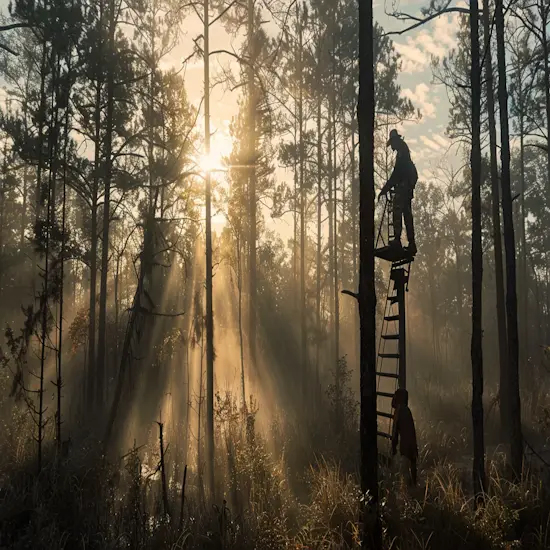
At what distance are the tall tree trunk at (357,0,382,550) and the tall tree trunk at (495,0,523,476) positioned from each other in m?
3.91

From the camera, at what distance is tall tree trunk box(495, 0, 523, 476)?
795 centimetres

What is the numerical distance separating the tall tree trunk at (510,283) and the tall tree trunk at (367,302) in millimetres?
3910

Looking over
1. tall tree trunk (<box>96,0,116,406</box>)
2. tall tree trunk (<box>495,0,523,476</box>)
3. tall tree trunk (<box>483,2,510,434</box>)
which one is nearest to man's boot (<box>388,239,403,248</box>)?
tall tree trunk (<box>495,0,523,476</box>)

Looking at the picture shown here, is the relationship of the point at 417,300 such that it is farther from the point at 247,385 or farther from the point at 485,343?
the point at 247,385

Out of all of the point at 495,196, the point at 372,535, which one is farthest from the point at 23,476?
the point at 495,196

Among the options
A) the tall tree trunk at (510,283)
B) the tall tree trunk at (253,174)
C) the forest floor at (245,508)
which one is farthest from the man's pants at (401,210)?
the tall tree trunk at (253,174)

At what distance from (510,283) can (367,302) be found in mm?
4355

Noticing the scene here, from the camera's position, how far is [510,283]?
27.5 feet

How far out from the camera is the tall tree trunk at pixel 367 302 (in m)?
4.90

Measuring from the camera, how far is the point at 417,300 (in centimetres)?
4381

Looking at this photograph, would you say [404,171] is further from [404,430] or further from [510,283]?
[404,430]

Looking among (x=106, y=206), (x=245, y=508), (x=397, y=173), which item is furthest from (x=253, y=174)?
(x=245, y=508)

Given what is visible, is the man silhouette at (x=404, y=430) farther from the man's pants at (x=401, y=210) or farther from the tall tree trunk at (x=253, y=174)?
the tall tree trunk at (x=253, y=174)

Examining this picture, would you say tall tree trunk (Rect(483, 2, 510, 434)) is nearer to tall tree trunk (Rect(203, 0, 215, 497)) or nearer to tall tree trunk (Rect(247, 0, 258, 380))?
tall tree trunk (Rect(203, 0, 215, 497))
